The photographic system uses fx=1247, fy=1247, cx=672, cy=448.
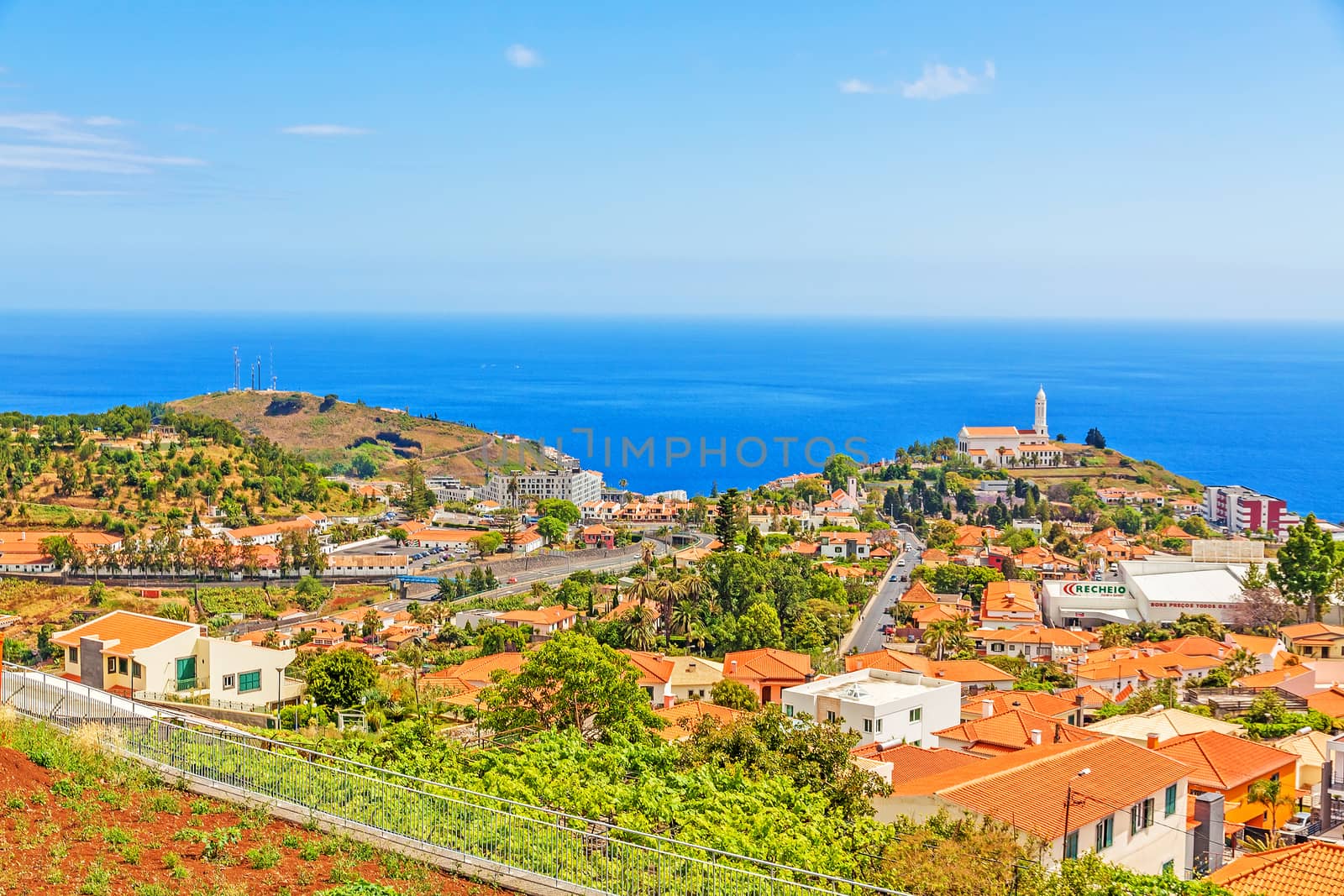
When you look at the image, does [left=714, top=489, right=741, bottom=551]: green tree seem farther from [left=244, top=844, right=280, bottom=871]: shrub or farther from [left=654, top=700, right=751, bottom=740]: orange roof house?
[left=244, top=844, right=280, bottom=871]: shrub

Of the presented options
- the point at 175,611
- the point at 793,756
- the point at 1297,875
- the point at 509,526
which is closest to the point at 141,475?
the point at 509,526

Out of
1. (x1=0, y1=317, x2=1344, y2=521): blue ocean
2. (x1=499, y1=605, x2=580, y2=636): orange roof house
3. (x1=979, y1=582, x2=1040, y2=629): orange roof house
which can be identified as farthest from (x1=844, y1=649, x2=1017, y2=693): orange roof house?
(x1=0, y1=317, x2=1344, y2=521): blue ocean

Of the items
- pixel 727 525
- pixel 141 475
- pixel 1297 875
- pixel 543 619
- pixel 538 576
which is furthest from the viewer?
pixel 141 475

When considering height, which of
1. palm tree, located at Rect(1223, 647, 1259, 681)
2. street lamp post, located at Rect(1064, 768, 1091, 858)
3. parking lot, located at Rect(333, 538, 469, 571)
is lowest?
parking lot, located at Rect(333, 538, 469, 571)

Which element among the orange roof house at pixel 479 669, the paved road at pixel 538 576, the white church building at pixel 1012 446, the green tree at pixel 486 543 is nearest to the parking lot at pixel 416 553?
the green tree at pixel 486 543

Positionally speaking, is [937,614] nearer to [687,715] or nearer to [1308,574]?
[1308,574]

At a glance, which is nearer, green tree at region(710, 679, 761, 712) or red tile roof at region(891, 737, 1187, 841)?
red tile roof at region(891, 737, 1187, 841)

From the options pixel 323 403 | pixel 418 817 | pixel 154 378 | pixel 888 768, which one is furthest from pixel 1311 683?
pixel 154 378

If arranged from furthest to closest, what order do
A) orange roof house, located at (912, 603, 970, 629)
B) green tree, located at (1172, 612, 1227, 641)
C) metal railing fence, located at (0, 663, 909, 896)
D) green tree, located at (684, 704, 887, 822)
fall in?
orange roof house, located at (912, 603, 970, 629)
green tree, located at (1172, 612, 1227, 641)
green tree, located at (684, 704, 887, 822)
metal railing fence, located at (0, 663, 909, 896)
